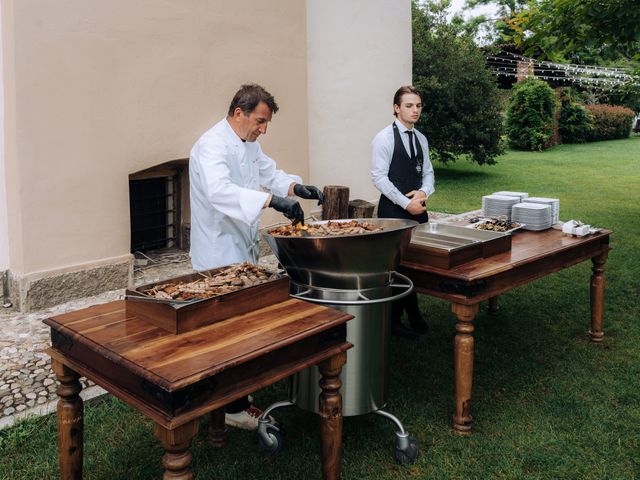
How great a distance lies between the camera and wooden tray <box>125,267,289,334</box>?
215cm

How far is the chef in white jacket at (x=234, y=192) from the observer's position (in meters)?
2.93

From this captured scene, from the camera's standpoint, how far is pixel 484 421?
3.32 meters

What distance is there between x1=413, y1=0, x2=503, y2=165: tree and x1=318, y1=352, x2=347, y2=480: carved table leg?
471 inches

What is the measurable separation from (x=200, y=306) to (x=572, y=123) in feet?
81.7

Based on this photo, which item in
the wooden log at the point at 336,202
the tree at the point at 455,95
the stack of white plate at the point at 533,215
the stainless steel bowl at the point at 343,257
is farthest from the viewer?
the tree at the point at 455,95

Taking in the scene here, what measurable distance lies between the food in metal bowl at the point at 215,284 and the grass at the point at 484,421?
3.12 ft

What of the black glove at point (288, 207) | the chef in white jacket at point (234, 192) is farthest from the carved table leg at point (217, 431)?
the black glove at point (288, 207)

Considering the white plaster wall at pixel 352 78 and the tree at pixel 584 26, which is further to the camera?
the white plaster wall at pixel 352 78

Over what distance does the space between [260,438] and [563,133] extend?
2392 cm

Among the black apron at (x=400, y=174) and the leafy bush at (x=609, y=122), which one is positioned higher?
the leafy bush at (x=609, y=122)

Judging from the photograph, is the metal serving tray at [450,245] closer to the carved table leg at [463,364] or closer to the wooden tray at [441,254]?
the wooden tray at [441,254]

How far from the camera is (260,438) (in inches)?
118

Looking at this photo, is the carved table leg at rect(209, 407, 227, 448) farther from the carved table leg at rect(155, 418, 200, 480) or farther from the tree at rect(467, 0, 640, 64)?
the tree at rect(467, 0, 640, 64)

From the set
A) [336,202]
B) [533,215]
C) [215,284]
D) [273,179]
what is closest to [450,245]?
[533,215]
